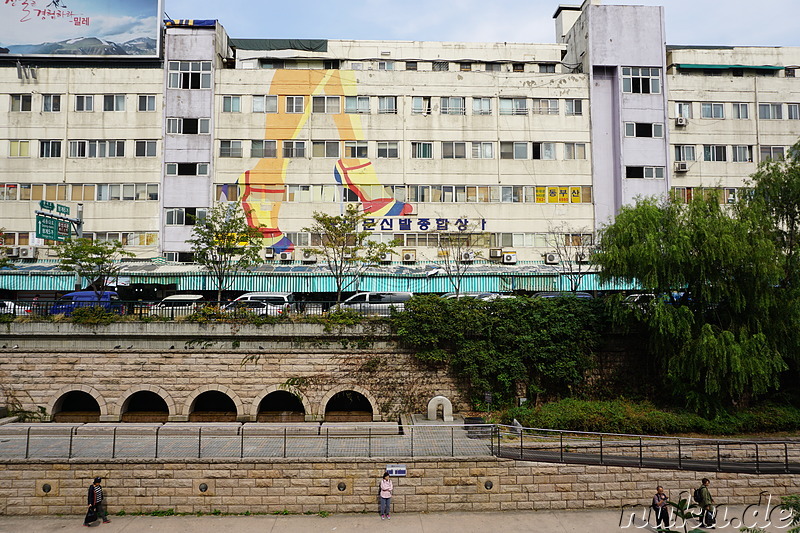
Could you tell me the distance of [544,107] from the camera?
37.8 m

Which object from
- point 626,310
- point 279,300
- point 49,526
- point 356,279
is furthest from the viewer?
point 356,279

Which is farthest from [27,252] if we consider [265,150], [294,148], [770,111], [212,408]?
[770,111]

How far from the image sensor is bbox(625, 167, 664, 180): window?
123ft

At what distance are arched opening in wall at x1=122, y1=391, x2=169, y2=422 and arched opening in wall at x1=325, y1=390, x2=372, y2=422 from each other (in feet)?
22.6

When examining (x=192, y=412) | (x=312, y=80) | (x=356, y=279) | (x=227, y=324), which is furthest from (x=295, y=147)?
(x=192, y=412)

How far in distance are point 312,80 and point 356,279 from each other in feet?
49.2

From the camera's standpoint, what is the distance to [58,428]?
18.0 metres

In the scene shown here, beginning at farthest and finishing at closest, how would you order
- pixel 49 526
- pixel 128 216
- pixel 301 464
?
pixel 128 216 < pixel 301 464 < pixel 49 526

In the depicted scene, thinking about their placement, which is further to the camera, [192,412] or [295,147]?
[295,147]

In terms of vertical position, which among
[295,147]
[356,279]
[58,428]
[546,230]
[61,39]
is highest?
[61,39]

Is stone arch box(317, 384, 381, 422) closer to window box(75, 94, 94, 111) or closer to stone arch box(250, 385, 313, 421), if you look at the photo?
stone arch box(250, 385, 313, 421)

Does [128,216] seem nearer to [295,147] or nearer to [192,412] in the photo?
[295,147]

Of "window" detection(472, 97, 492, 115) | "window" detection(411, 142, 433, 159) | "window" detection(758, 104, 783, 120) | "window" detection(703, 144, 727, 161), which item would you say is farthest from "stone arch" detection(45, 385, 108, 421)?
"window" detection(758, 104, 783, 120)

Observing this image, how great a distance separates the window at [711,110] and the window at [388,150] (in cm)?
2222
